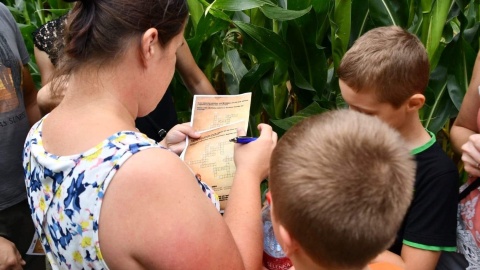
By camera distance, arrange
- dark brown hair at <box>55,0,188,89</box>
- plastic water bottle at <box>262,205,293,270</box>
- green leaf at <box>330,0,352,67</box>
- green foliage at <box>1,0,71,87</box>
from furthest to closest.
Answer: green foliage at <box>1,0,71,87</box>
green leaf at <box>330,0,352,67</box>
plastic water bottle at <box>262,205,293,270</box>
dark brown hair at <box>55,0,188,89</box>

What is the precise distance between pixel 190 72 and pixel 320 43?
45 cm

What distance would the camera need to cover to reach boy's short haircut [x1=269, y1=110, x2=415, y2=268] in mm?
617

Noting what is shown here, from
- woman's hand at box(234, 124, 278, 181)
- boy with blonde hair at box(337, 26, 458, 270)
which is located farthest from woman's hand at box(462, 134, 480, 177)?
woman's hand at box(234, 124, 278, 181)

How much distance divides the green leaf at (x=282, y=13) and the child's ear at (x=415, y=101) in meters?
0.43

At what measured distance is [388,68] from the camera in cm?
108

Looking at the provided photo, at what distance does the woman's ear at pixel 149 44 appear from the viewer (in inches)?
30.5

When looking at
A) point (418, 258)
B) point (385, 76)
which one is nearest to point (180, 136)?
point (385, 76)

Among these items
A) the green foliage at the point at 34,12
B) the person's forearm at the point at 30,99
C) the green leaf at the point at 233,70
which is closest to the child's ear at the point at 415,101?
the green leaf at the point at 233,70

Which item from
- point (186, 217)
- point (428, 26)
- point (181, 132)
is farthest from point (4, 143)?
point (428, 26)

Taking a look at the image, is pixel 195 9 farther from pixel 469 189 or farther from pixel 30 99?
pixel 469 189

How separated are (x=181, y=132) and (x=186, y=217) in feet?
1.45

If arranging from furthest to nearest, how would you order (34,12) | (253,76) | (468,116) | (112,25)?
(34,12), (253,76), (468,116), (112,25)

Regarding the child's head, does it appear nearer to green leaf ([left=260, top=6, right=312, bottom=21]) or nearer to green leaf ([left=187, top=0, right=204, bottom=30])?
green leaf ([left=260, top=6, right=312, bottom=21])

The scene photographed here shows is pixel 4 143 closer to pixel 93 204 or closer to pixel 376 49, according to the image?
pixel 93 204
